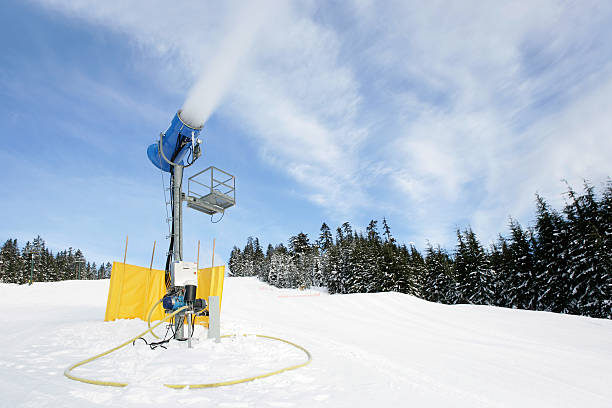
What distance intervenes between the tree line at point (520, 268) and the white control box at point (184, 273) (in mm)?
27794

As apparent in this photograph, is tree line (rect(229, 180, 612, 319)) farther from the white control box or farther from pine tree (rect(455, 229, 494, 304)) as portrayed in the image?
the white control box

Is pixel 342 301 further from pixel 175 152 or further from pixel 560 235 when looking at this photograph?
pixel 560 235

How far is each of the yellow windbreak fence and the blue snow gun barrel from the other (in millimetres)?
4051

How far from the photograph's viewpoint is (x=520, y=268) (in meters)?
29.8

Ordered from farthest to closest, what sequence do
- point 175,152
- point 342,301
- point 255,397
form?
point 342,301, point 175,152, point 255,397

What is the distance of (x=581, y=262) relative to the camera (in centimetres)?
2328

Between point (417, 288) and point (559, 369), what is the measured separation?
38085 millimetres

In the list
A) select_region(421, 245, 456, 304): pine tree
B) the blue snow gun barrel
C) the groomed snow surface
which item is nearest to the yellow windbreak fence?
the groomed snow surface

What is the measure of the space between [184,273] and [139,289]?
4.89 meters

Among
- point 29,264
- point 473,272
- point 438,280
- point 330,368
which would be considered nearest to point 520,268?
point 473,272

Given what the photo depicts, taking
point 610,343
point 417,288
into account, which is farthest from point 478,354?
point 417,288

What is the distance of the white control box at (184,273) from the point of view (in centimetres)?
825

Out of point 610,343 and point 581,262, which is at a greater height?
point 581,262

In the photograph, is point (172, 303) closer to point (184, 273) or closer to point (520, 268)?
point (184, 273)
